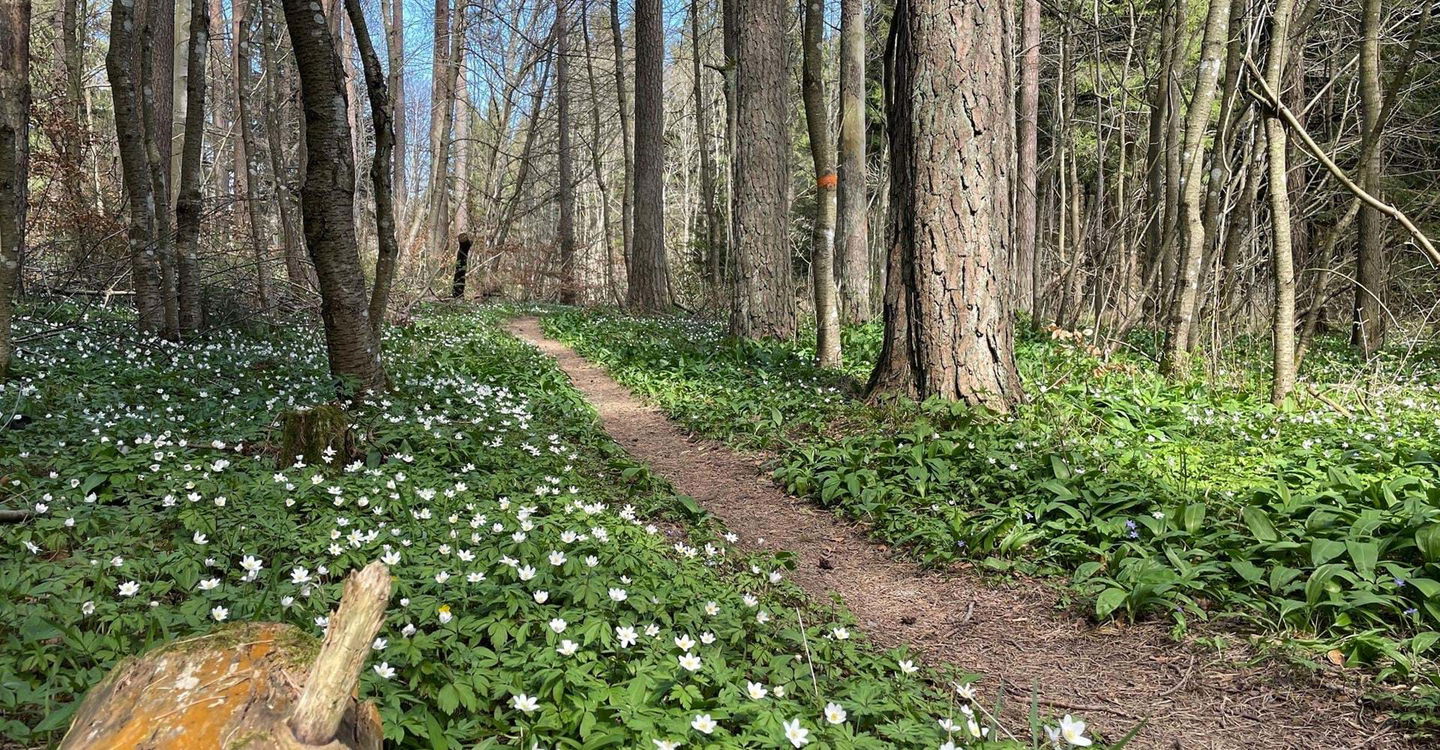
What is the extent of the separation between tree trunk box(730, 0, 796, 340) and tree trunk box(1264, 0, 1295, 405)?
5.56 metres

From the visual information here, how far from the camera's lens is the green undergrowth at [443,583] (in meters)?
2.22

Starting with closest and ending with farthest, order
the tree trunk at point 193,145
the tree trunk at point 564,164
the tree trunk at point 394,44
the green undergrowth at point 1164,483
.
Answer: the green undergrowth at point 1164,483
the tree trunk at point 193,145
the tree trunk at point 394,44
the tree trunk at point 564,164

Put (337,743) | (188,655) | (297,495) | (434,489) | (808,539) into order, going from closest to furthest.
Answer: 1. (337,743)
2. (188,655)
3. (297,495)
4. (434,489)
5. (808,539)

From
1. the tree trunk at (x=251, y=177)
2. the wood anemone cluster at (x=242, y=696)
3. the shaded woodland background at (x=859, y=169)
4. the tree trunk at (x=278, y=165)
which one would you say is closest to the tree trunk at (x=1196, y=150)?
the shaded woodland background at (x=859, y=169)

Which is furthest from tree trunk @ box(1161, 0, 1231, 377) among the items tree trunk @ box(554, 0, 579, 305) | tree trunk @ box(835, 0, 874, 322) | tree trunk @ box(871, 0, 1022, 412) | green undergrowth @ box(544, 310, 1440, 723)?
tree trunk @ box(554, 0, 579, 305)

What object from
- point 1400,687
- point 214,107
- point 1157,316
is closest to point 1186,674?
point 1400,687

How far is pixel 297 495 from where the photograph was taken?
3.81 metres

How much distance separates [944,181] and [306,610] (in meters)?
5.10

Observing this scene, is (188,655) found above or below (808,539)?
above

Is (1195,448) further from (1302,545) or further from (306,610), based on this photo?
(306,610)

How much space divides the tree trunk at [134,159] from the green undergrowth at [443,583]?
7.32 ft

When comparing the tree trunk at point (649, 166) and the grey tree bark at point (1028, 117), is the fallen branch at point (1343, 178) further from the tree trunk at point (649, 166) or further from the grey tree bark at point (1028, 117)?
the tree trunk at point (649, 166)

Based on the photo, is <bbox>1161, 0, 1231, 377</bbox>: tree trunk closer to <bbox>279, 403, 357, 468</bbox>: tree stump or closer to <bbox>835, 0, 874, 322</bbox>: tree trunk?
<bbox>835, 0, 874, 322</bbox>: tree trunk

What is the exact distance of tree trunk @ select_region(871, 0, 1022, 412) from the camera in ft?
19.6
